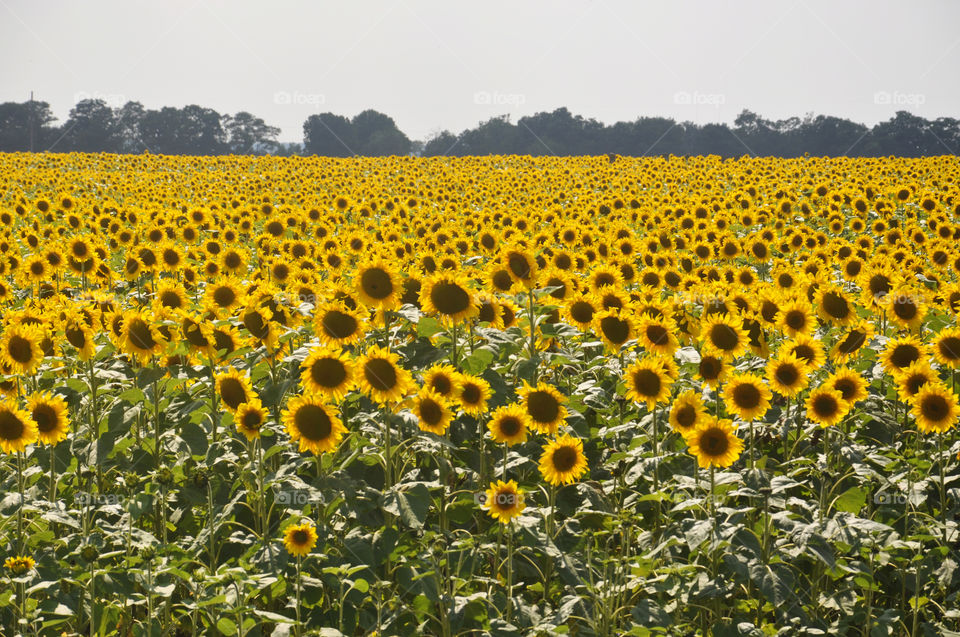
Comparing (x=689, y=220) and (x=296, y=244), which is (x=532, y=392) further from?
(x=689, y=220)

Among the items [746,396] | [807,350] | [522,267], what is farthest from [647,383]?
[522,267]

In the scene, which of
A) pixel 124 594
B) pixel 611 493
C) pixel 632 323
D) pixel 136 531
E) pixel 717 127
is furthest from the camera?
pixel 717 127

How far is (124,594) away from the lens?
4.39m

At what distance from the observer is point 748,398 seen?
17.1 feet

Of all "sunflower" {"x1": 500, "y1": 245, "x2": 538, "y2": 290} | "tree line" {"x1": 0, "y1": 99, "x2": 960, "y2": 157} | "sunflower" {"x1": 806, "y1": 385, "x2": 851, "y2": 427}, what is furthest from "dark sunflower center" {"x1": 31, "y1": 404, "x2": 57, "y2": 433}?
"tree line" {"x1": 0, "y1": 99, "x2": 960, "y2": 157}

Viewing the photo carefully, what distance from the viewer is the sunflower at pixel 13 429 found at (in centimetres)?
486

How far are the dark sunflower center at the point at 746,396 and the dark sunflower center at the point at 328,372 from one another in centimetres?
255

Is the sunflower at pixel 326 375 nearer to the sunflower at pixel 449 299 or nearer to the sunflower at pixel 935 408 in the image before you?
the sunflower at pixel 449 299

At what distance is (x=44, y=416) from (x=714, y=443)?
432cm

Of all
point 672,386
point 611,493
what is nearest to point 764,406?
point 672,386

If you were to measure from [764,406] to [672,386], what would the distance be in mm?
719

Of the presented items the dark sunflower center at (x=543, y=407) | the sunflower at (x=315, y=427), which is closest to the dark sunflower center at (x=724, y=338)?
the dark sunflower center at (x=543, y=407)

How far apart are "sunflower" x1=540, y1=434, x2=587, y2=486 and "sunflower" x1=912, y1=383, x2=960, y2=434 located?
2326mm

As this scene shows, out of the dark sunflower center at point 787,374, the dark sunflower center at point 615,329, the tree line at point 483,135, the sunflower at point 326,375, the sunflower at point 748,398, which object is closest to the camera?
the sunflower at point 326,375
